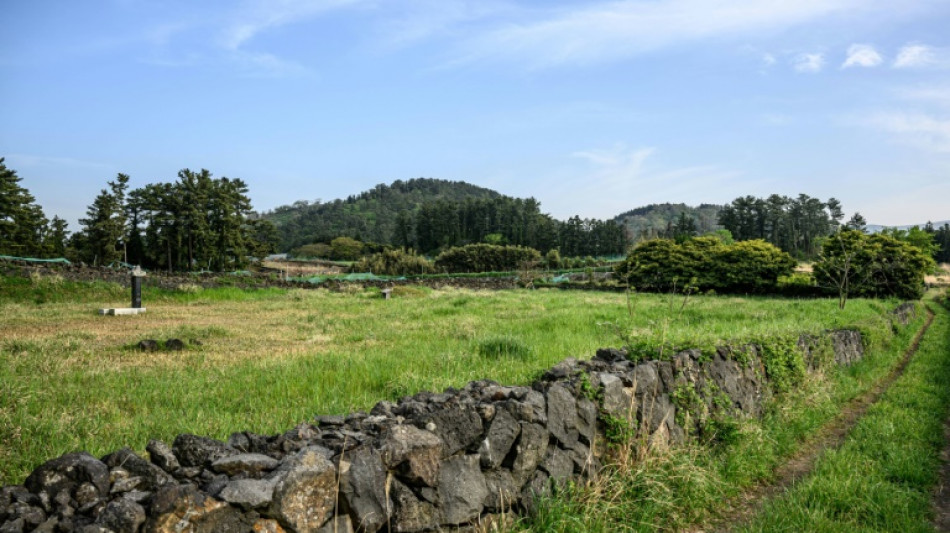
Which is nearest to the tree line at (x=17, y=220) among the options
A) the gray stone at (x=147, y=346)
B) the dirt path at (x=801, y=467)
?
the gray stone at (x=147, y=346)

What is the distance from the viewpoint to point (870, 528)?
4695mm

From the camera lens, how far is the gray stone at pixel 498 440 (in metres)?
4.02

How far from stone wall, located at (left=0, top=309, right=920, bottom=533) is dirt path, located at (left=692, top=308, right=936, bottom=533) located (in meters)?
0.84

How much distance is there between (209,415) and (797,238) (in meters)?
95.4

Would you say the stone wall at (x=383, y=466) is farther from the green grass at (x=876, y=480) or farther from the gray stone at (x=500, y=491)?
the green grass at (x=876, y=480)

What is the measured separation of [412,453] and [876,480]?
5257 mm

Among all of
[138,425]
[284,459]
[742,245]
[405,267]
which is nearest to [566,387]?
[284,459]

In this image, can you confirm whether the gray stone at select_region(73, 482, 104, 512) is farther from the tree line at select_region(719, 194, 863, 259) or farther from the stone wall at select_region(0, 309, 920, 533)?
the tree line at select_region(719, 194, 863, 259)

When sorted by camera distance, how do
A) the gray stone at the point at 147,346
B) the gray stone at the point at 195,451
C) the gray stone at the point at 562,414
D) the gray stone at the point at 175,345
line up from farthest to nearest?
1. the gray stone at the point at 175,345
2. the gray stone at the point at 147,346
3. the gray stone at the point at 562,414
4. the gray stone at the point at 195,451

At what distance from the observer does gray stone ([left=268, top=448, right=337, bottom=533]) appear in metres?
2.89

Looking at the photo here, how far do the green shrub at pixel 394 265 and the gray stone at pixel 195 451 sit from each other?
61934mm

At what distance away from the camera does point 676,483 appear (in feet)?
16.6

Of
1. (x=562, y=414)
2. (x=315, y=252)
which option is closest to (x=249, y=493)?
(x=562, y=414)

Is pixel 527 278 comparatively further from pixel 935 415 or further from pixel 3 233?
pixel 3 233
